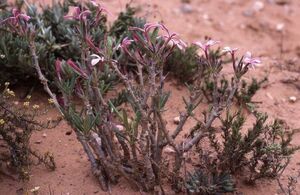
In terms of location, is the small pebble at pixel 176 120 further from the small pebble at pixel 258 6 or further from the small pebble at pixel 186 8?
the small pebble at pixel 258 6

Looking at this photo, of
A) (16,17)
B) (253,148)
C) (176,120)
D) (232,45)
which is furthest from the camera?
(232,45)

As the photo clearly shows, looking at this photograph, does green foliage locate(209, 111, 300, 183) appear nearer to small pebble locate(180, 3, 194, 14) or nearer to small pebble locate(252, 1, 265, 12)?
small pebble locate(180, 3, 194, 14)

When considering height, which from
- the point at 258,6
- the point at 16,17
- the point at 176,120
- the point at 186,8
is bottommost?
the point at 176,120

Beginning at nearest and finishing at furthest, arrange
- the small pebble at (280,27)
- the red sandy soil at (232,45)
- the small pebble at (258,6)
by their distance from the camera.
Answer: the red sandy soil at (232,45)
the small pebble at (280,27)
the small pebble at (258,6)

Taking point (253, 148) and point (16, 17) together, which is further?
point (253, 148)

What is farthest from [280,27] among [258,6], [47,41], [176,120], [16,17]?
[16,17]

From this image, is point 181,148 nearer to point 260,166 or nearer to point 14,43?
point 260,166

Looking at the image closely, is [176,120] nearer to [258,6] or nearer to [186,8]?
[186,8]

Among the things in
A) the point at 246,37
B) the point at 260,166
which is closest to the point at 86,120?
the point at 260,166

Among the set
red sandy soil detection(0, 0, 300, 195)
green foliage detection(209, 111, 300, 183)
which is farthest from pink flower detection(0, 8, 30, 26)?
green foliage detection(209, 111, 300, 183)

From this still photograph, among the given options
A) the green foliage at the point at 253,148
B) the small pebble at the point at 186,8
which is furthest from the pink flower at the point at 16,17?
the small pebble at the point at 186,8
